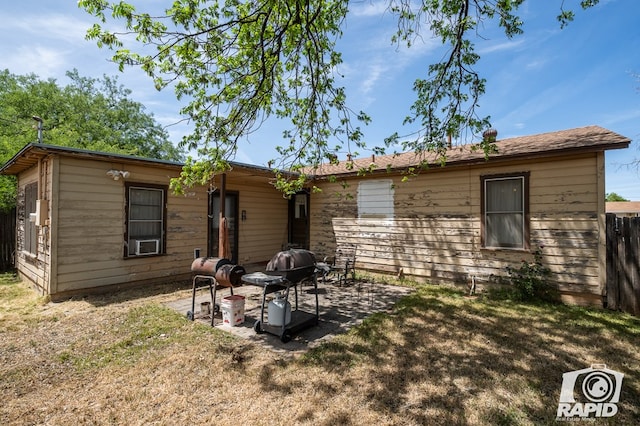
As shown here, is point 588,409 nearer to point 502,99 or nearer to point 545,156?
point 545,156

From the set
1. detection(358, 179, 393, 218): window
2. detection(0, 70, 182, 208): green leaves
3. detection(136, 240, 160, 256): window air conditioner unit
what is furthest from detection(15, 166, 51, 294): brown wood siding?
detection(358, 179, 393, 218): window

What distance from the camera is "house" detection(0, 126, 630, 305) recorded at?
18.3 feet

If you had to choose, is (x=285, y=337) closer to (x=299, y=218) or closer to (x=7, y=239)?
(x=299, y=218)

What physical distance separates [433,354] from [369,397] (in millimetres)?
1285

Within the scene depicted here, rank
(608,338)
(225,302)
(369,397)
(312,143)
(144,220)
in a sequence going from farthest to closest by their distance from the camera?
(144,220), (312,143), (225,302), (608,338), (369,397)

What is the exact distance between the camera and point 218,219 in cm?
869

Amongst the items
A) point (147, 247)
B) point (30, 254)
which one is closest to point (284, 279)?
point (147, 247)

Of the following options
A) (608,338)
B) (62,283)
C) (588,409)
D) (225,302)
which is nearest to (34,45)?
(62,283)

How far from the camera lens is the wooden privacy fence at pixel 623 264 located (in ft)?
16.6

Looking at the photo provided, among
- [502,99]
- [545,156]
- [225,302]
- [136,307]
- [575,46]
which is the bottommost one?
[136,307]

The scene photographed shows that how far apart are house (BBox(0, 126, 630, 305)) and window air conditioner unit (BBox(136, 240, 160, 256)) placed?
0.04m

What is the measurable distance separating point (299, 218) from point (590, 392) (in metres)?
8.90

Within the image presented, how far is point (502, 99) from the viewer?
6.20 metres

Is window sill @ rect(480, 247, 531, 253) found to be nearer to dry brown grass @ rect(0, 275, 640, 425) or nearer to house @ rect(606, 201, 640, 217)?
dry brown grass @ rect(0, 275, 640, 425)
